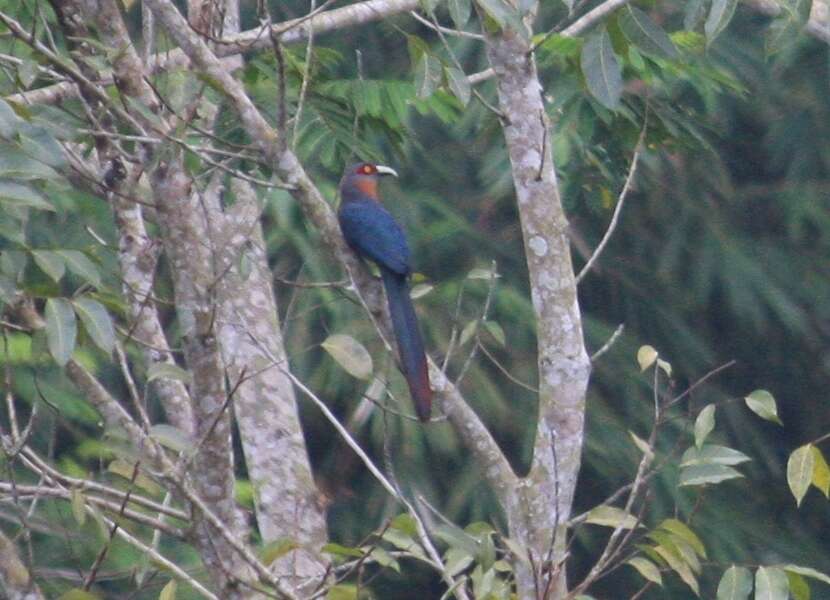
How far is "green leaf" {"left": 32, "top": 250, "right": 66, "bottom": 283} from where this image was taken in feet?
8.92

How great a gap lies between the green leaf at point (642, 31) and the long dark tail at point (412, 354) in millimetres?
884

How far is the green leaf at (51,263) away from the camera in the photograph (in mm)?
2719

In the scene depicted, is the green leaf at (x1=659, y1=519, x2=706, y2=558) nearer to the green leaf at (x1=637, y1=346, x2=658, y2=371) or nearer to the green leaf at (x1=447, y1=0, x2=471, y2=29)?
the green leaf at (x1=637, y1=346, x2=658, y2=371)

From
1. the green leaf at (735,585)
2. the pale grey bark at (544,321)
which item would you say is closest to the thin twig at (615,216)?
the pale grey bark at (544,321)

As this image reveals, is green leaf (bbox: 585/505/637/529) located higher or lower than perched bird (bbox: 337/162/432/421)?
lower

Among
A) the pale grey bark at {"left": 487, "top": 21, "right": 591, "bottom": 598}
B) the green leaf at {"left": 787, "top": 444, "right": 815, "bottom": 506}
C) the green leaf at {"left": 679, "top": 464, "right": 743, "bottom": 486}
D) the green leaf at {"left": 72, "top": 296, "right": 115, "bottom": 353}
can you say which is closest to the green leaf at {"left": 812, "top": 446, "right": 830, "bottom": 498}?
the green leaf at {"left": 787, "top": 444, "right": 815, "bottom": 506}

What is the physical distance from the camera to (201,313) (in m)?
3.11

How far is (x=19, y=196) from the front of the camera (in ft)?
8.79

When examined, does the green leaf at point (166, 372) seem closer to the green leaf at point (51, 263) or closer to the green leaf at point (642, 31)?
the green leaf at point (51, 263)

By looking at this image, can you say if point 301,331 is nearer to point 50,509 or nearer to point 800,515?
point 50,509

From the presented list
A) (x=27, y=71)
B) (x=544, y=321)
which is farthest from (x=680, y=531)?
(x=27, y=71)

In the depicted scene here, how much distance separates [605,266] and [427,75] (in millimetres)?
5078

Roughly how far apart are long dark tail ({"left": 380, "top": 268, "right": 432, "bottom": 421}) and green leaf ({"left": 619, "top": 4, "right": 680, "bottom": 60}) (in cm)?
88

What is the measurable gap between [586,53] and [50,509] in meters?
3.56
